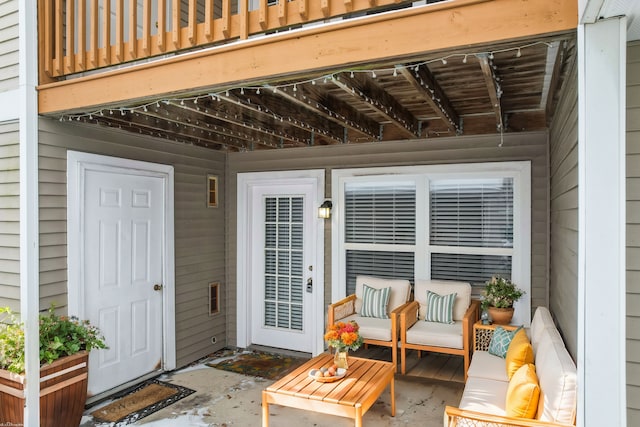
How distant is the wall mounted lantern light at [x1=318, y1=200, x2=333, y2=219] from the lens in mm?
5137

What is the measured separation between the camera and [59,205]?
3660mm

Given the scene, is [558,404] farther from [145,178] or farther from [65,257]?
[145,178]

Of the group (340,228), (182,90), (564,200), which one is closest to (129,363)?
(340,228)

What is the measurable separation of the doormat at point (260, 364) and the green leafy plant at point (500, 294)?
2.15 m

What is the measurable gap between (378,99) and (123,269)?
9.25ft

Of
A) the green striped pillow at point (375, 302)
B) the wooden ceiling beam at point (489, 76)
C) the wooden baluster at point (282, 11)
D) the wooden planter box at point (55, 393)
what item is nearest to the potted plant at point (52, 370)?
the wooden planter box at point (55, 393)

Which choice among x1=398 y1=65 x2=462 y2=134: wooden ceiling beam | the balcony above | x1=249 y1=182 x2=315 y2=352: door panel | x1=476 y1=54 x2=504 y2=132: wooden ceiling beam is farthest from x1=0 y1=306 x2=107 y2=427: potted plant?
x1=476 y1=54 x2=504 y2=132: wooden ceiling beam

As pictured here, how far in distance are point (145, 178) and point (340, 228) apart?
7.05ft

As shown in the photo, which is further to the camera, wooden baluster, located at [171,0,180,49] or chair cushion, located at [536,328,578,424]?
wooden baluster, located at [171,0,180,49]

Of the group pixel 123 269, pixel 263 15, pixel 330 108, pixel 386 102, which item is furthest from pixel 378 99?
pixel 123 269

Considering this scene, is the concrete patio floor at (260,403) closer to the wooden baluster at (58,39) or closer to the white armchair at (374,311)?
the white armchair at (374,311)

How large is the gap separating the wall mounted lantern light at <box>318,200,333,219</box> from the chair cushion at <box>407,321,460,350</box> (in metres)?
1.54

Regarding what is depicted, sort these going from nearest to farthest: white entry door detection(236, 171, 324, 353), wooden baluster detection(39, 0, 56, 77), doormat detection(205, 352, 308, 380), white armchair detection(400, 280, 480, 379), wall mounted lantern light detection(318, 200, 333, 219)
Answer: wooden baluster detection(39, 0, 56, 77), white armchair detection(400, 280, 480, 379), doormat detection(205, 352, 308, 380), wall mounted lantern light detection(318, 200, 333, 219), white entry door detection(236, 171, 324, 353)

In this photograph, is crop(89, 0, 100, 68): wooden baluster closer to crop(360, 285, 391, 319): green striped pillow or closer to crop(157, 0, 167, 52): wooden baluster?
crop(157, 0, 167, 52): wooden baluster
